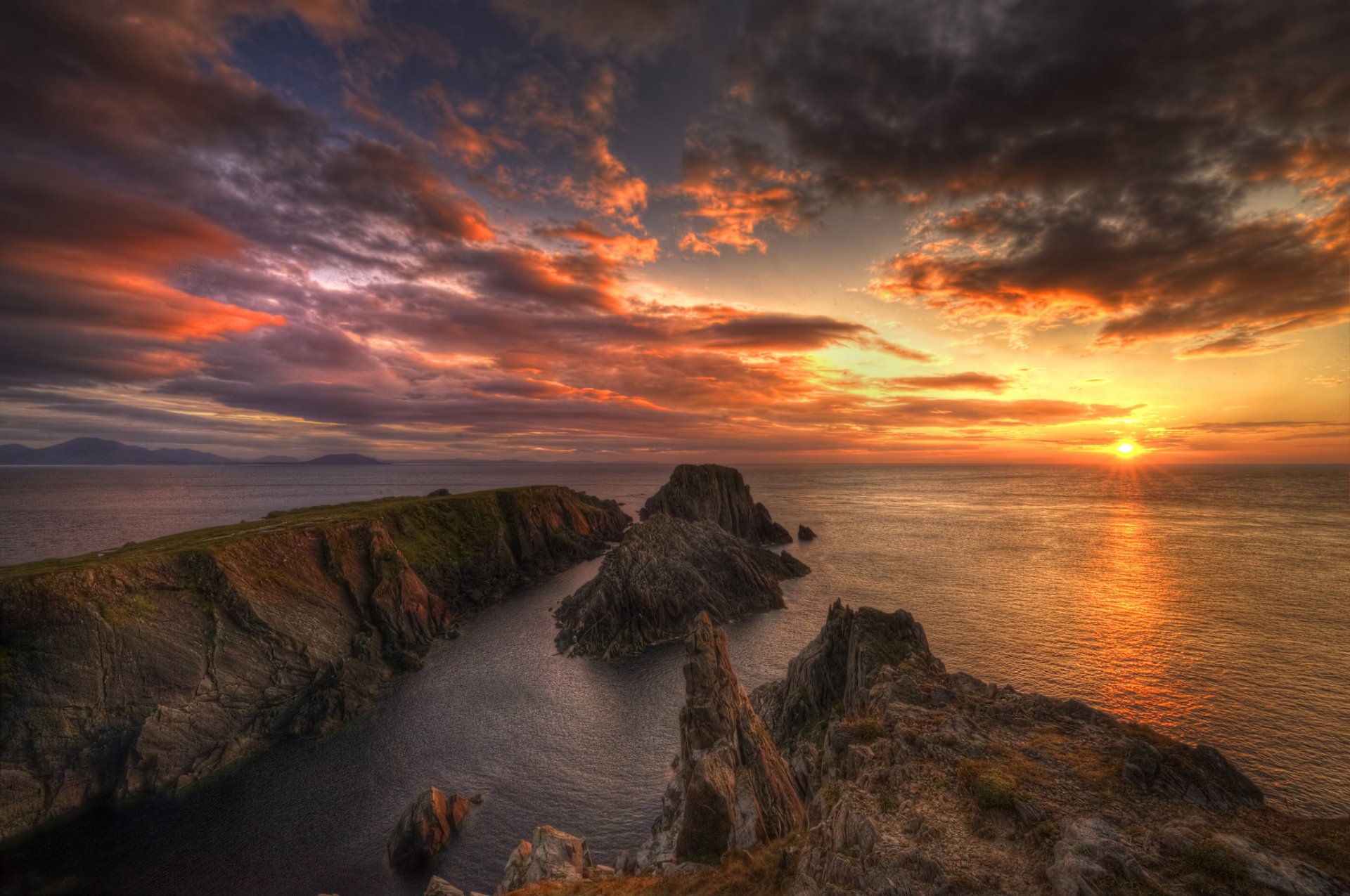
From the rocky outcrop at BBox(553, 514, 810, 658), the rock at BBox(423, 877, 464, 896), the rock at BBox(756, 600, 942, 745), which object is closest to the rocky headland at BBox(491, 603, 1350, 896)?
the rock at BBox(423, 877, 464, 896)

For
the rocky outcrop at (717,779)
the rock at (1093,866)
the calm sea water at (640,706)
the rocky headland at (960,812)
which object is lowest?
the calm sea water at (640,706)

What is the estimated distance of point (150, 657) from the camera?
4591 cm

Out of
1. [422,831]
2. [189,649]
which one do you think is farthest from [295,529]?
[422,831]

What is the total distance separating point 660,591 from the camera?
73.1 metres

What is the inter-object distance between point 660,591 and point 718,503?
55.9 metres

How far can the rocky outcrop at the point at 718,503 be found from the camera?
125 meters

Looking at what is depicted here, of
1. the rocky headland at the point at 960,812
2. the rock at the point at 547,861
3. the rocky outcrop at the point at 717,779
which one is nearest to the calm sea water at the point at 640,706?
the rock at the point at 547,861

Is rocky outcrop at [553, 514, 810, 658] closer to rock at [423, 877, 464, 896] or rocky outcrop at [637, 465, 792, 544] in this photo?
rocky outcrop at [637, 465, 792, 544]

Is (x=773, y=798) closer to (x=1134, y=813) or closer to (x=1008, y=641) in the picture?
(x=1134, y=813)

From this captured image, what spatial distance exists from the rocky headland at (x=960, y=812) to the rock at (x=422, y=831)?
863 cm

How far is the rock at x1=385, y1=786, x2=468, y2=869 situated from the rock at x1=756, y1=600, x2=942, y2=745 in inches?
942

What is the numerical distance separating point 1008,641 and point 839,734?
152ft

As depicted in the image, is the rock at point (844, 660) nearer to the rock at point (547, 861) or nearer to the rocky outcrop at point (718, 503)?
the rock at point (547, 861)

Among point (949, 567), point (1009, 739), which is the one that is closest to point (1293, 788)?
point (1009, 739)
